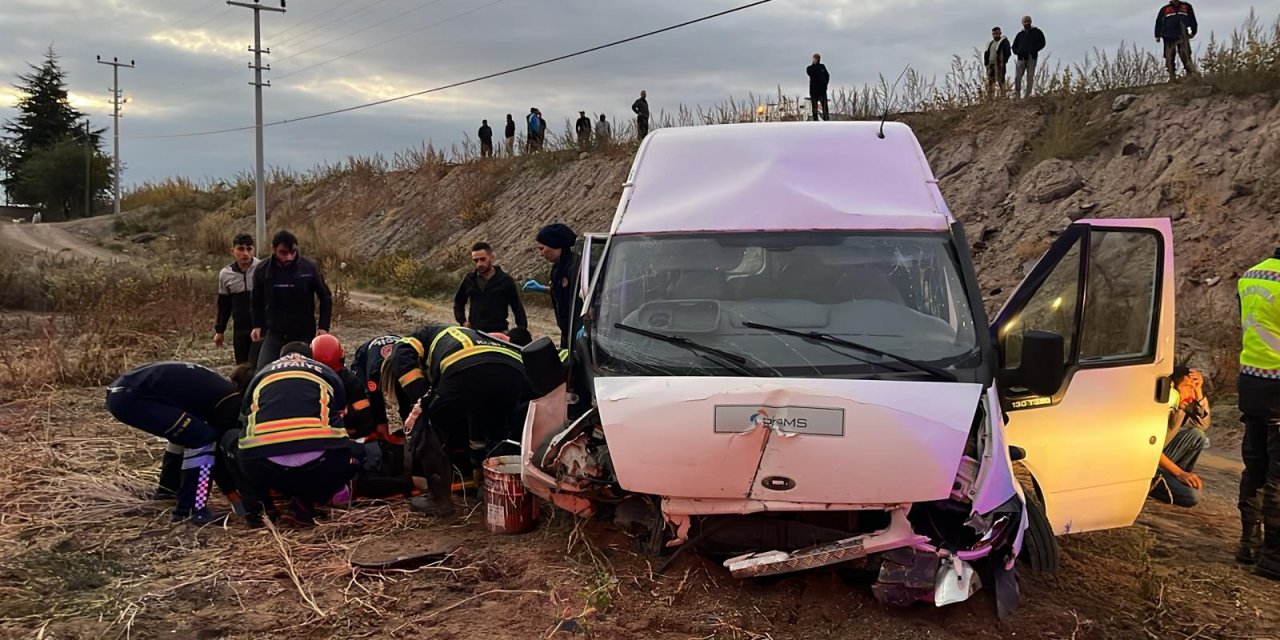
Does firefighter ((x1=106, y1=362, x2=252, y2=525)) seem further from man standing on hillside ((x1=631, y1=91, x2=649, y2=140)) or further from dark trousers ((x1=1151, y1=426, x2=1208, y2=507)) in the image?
man standing on hillside ((x1=631, y1=91, x2=649, y2=140))

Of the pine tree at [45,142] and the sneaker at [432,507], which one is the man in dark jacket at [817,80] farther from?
the pine tree at [45,142]

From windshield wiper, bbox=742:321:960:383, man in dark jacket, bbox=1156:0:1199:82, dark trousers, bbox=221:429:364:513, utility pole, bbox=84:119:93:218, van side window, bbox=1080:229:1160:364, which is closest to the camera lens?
windshield wiper, bbox=742:321:960:383

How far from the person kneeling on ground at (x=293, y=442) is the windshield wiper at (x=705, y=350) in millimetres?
2036

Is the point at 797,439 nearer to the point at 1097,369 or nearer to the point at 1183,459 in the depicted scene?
the point at 1097,369

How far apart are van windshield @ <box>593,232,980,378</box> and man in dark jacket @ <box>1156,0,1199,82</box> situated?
1406 cm

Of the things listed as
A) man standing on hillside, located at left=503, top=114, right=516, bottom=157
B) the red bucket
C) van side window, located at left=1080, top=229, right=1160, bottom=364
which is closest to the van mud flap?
van side window, located at left=1080, top=229, right=1160, bottom=364

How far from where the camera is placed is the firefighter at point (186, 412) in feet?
16.7

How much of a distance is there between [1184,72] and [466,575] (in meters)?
16.8

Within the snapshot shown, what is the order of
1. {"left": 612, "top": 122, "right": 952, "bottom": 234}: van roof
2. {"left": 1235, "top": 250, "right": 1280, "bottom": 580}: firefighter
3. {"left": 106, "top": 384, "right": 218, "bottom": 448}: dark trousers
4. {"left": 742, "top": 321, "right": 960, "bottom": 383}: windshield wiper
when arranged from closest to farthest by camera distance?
{"left": 742, "top": 321, "right": 960, "bottom": 383}: windshield wiper → {"left": 612, "top": 122, "right": 952, "bottom": 234}: van roof → {"left": 1235, "top": 250, "right": 1280, "bottom": 580}: firefighter → {"left": 106, "top": 384, "right": 218, "bottom": 448}: dark trousers

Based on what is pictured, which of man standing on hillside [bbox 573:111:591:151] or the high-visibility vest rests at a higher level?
man standing on hillside [bbox 573:111:591:151]

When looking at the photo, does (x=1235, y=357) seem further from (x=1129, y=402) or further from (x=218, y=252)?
(x=218, y=252)

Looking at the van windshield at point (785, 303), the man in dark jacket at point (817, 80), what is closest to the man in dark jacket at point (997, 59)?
the man in dark jacket at point (817, 80)

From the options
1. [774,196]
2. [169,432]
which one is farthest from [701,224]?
[169,432]

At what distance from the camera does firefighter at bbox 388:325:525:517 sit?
5270 mm
